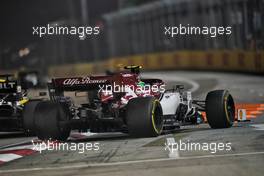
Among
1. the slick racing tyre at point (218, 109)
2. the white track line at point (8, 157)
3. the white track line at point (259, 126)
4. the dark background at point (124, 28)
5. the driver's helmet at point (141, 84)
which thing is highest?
the dark background at point (124, 28)

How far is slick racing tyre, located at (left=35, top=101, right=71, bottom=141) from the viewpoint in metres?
14.1

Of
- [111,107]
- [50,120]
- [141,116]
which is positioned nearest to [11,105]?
[50,120]

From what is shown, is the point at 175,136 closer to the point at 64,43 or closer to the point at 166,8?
the point at 166,8

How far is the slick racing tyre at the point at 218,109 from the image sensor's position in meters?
14.7

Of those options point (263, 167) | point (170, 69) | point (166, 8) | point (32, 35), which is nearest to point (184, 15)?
point (166, 8)

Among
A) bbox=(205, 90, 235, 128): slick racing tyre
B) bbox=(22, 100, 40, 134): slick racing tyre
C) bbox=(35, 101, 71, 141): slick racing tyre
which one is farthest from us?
bbox=(22, 100, 40, 134): slick racing tyre

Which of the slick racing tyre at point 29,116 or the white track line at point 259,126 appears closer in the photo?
the white track line at point 259,126

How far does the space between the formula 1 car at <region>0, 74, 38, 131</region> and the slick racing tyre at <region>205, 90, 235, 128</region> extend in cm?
385

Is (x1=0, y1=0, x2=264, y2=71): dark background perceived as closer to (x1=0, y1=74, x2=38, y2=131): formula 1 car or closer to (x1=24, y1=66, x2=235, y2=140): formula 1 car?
(x1=0, y1=74, x2=38, y2=131): formula 1 car

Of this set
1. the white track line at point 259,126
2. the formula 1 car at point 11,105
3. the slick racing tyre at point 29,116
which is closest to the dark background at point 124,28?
the formula 1 car at point 11,105

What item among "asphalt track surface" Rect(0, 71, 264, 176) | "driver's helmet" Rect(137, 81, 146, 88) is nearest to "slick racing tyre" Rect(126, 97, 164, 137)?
"asphalt track surface" Rect(0, 71, 264, 176)

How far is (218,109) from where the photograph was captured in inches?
581

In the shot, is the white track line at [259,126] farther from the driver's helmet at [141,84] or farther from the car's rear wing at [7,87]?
the car's rear wing at [7,87]

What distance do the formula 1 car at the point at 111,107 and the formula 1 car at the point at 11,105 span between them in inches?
68.2
